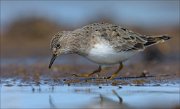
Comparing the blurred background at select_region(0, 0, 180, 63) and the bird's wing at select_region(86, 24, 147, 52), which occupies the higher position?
the blurred background at select_region(0, 0, 180, 63)

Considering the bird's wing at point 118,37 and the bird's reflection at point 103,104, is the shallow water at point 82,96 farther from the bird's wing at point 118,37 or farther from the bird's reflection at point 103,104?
the bird's wing at point 118,37

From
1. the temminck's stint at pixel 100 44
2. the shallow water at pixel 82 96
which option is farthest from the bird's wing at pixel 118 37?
the shallow water at pixel 82 96

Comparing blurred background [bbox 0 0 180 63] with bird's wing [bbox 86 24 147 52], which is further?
blurred background [bbox 0 0 180 63]

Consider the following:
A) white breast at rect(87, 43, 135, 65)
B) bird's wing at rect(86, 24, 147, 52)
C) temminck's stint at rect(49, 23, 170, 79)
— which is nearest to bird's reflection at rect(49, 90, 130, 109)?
white breast at rect(87, 43, 135, 65)

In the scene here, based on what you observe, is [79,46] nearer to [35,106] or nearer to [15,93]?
[15,93]

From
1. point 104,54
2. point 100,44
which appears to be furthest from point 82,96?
point 100,44

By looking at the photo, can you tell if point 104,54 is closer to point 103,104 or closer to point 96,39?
point 96,39

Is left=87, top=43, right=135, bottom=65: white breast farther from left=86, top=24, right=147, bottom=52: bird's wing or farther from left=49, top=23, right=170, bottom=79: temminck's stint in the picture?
left=86, top=24, right=147, bottom=52: bird's wing
